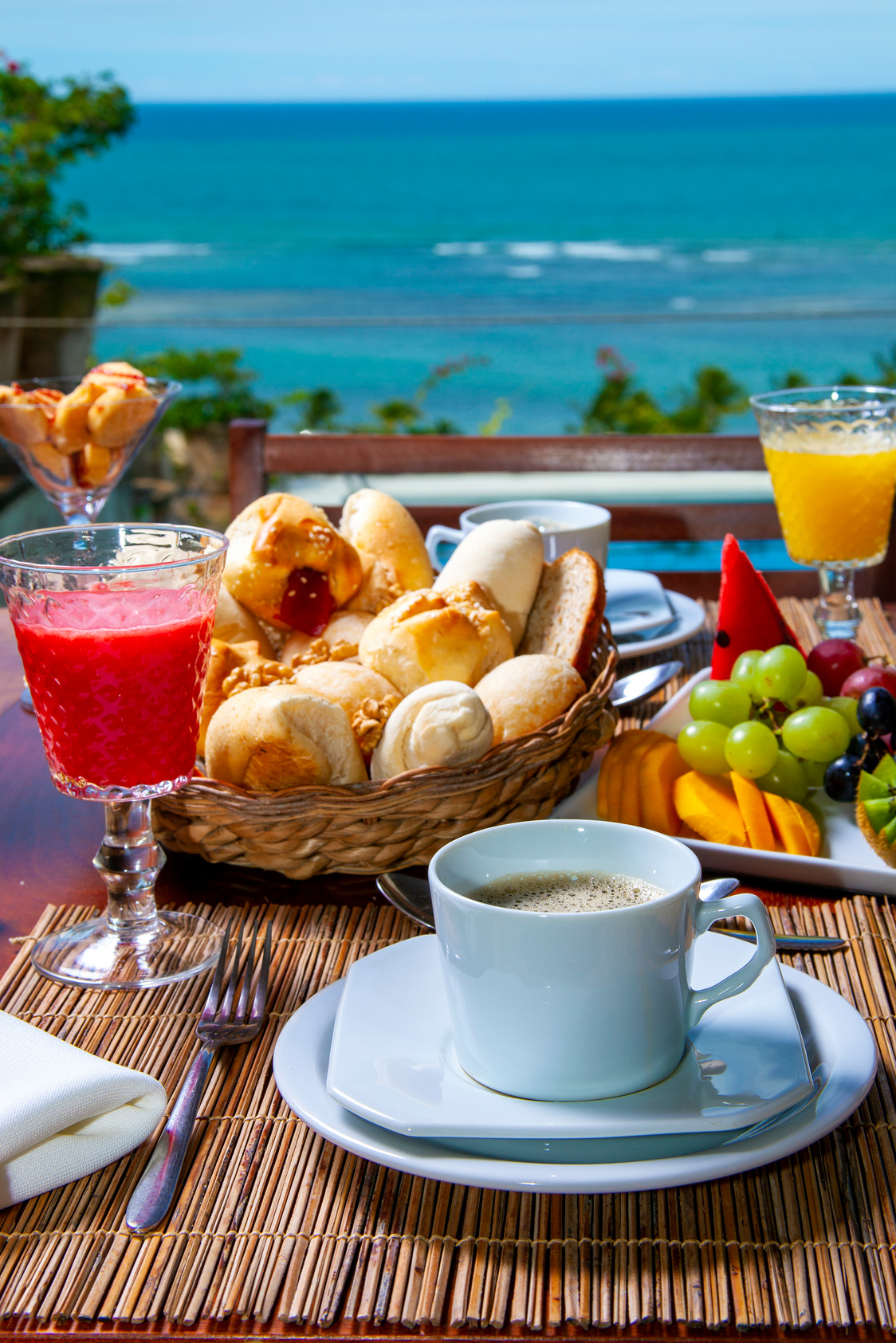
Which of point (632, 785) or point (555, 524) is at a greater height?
point (555, 524)

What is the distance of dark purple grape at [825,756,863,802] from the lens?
93 centimetres

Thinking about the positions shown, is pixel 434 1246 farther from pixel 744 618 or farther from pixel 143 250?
pixel 143 250

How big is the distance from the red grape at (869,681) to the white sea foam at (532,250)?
17.7 metres

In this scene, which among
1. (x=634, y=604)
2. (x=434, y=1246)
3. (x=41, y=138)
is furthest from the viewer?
(x=41, y=138)

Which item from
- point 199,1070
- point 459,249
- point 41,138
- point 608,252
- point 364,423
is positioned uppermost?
point 608,252

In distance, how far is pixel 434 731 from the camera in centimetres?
83

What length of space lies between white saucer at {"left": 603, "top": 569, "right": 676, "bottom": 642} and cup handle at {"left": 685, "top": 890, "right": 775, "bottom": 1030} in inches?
32.2

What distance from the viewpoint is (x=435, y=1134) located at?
0.51 metres

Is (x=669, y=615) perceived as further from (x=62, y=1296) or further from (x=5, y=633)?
(x=62, y=1296)

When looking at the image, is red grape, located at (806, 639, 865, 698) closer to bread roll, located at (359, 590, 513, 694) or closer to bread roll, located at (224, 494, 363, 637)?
bread roll, located at (359, 590, 513, 694)

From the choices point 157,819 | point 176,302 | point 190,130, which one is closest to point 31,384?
point 157,819

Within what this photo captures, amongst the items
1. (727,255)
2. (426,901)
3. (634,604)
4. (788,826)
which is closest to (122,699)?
(426,901)

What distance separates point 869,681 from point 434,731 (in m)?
0.45

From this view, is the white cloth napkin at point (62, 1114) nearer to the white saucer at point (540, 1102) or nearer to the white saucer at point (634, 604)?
the white saucer at point (540, 1102)
